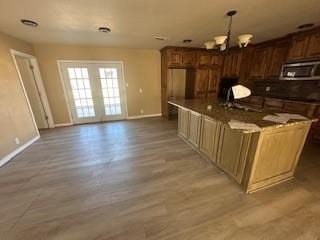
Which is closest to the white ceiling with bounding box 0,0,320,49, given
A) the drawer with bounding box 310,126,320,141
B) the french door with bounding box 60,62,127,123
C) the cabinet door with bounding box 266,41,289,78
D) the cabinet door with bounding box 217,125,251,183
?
the cabinet door with bounding box 266,41,289,78

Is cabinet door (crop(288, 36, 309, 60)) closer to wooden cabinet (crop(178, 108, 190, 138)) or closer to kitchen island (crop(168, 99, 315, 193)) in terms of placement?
kitchen island (crop(168, 99, 315, 193))

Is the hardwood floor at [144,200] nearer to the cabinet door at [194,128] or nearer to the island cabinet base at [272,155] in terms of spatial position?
the island cabinet base at [272,155]

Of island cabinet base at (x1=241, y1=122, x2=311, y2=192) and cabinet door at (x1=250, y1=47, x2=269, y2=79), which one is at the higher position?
cabinet door at (x1=250, y1=47, x2=269, y2=79)

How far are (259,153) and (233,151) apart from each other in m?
0.35

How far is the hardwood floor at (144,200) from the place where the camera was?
1516mm

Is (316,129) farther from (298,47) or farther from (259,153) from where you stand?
(259,153)

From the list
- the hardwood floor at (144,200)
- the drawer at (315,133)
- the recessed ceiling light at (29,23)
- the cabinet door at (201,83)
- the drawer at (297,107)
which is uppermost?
the recessed ceiling light at (29,23)

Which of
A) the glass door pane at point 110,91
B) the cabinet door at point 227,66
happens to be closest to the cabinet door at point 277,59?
the cabinet door at point 227,66

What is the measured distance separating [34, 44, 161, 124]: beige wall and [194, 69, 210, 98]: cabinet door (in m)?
1.44

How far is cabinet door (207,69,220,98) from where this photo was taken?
212 inches

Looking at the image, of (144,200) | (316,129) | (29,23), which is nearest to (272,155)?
(144,200)

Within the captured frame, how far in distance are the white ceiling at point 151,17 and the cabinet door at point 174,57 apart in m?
1.31

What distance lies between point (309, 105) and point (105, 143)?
4.77 metres

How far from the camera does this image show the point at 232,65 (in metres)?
5.20
